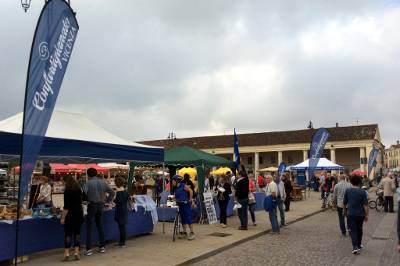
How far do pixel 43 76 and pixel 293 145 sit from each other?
Result: 72.8m

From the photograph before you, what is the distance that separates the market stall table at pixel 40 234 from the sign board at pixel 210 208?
152 inches

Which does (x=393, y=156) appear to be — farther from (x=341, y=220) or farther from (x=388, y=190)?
(x=341, y=220)

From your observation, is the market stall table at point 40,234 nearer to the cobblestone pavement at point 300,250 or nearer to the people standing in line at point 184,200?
the people standing in line at point 184,200

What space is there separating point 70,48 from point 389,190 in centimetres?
1646

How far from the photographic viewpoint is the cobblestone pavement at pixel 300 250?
9148 millimetres

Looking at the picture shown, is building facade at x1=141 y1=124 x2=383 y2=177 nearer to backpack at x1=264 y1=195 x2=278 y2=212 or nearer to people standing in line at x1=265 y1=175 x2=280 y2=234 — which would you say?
people standing in line at x1=265 y1=175 x2=280 y2=234

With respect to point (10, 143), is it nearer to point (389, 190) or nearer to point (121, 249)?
point (121, 249)

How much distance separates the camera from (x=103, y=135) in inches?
437

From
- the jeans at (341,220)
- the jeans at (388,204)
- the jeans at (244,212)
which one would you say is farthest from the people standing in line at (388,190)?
the jeans at (244,212)

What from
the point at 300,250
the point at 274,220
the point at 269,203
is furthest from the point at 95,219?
the point at 274,220

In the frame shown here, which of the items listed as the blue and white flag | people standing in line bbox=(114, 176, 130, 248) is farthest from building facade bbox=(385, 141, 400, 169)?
the blue and white flag

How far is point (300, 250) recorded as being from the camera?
34.3ft

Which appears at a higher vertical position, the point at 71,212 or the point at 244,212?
the point at 71,212

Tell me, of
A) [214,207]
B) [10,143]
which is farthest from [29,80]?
[214,207]
